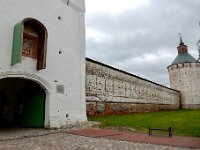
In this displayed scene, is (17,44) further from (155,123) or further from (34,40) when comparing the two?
(155,123)

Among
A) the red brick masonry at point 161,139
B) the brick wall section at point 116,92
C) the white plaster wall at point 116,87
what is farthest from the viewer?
the white plaster wall at point 116,87

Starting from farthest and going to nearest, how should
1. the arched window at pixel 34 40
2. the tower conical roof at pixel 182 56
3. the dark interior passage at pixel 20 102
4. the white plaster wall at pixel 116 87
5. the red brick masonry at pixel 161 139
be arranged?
1. the tower conical roof at pixel 182 56
2. the white plaster wall at pixel 116 87
3. the dark interior passage at pixel 20 102
4. the arched window at pixel 34 40
5. the red brick masonry at pixel 161 139

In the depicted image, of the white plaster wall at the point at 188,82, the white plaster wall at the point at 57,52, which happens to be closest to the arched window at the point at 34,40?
the white plaster wall at the point at 57,52

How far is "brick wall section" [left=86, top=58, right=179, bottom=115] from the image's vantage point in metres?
17.6

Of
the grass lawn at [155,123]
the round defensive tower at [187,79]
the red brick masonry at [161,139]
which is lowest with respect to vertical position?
the red brick masonry at [161,139]

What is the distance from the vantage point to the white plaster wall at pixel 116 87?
1767 centimetres

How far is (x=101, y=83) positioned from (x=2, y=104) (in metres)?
8.15

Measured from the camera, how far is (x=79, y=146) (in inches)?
265

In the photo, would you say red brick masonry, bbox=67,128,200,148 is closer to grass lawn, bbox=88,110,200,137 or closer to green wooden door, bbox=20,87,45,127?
grass lawn, bbox=88,110,200,137

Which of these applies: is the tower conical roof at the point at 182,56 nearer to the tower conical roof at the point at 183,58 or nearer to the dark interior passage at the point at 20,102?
the tower conical roof at the point at 183,58

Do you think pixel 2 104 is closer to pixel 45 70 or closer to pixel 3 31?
pixel 45 70

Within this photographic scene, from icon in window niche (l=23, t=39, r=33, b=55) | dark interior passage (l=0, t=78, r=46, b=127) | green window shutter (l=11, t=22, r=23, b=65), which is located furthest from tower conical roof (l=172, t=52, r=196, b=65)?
green window shutter (l=11, t=22, r=23, b=65)

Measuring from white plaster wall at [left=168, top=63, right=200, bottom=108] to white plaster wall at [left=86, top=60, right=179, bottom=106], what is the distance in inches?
407

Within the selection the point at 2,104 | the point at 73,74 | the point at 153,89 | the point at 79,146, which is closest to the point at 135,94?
the point at 153,89
